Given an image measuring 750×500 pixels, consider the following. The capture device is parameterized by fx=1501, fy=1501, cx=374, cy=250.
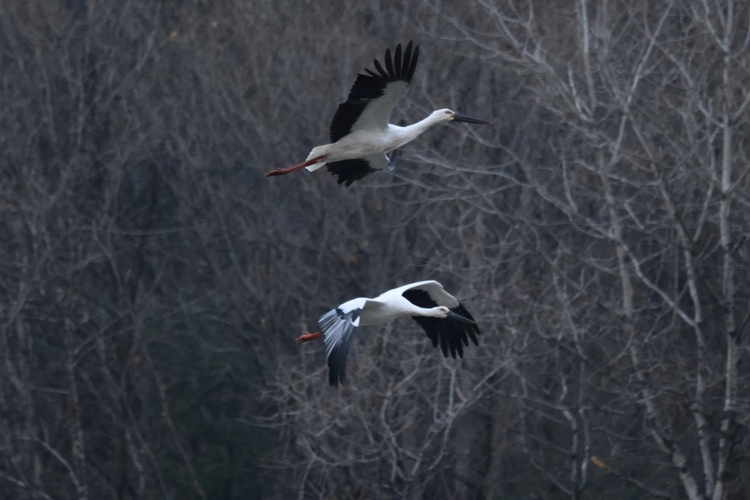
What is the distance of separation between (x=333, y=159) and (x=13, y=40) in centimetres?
987

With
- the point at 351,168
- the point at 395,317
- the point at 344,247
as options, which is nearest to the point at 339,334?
the point at 395,317

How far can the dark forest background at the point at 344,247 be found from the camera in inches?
571

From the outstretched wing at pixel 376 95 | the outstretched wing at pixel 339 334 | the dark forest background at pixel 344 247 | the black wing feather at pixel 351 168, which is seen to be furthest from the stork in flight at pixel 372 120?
the dark forest background at pixel 344 247

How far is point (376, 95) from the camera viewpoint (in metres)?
9.48

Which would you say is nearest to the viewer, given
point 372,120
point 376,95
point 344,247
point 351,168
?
point 376,95

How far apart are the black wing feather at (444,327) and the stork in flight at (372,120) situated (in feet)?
3.88

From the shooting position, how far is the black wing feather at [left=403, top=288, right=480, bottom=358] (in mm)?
11031

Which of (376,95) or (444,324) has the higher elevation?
(376,95)

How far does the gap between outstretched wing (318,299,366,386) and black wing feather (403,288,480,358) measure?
1.67m

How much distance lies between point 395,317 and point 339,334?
1218 mm

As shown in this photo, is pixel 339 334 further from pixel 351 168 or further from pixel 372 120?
pixel 351 168

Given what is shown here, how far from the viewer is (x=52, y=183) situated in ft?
61.3

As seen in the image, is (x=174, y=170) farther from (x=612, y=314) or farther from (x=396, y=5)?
(x=612, y=314)

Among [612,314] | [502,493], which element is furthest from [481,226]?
[502,493]
